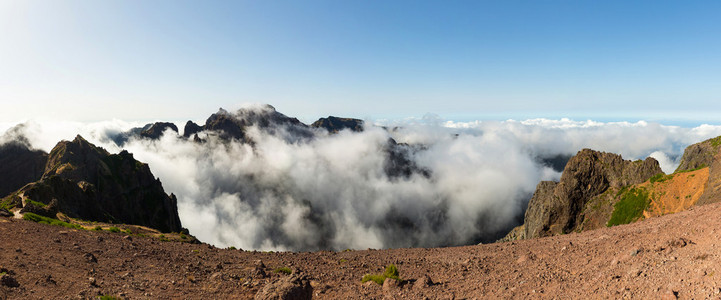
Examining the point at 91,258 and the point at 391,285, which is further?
the point at 91,258

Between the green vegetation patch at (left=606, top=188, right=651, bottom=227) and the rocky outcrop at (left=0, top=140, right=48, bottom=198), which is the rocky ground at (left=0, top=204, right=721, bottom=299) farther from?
the rocky outcrop at (left=0, top=140, right=48, bottom=198)

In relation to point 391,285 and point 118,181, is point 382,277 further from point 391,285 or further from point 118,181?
point 118,181

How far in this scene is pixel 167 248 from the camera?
26.1 metres

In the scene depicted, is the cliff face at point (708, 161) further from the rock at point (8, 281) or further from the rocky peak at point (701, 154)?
the rock at point (8, 281)

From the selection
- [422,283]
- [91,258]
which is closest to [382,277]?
[422,283]

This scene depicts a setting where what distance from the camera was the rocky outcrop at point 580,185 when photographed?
65125mm

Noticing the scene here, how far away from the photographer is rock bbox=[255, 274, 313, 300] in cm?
1377

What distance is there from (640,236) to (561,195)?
61752 mm

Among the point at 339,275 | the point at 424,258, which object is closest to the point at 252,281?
the point at 339,275

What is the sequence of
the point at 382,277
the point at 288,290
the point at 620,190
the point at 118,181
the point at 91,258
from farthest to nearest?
1. the point at 118,181
2. the point at 620,190
3. the point at 91,258
4. the point at 382,277
5. the point at 288,290

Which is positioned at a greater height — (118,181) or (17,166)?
(118,181)

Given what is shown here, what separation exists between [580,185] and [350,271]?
237 feet

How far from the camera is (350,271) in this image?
21.8m

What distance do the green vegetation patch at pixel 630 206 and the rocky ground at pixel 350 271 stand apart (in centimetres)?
3647
